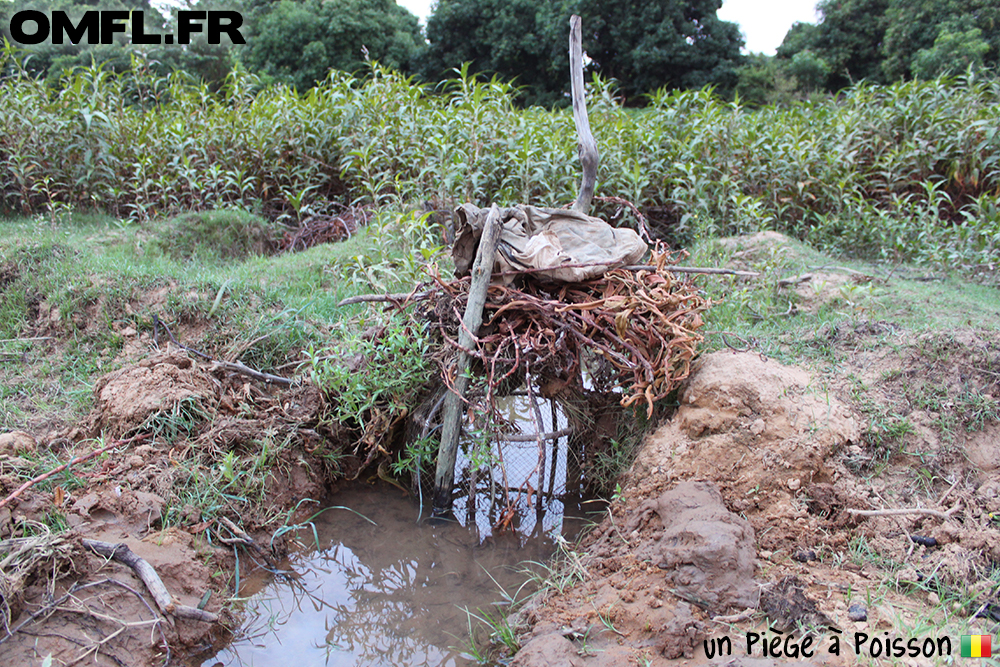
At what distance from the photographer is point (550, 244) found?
2799 mm

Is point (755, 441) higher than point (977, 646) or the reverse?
higher

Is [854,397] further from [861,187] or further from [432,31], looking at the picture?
[432,31]

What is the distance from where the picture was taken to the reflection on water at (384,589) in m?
2.23

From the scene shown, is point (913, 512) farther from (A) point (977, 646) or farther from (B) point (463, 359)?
(B) point (463, 359)

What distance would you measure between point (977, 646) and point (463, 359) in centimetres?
198

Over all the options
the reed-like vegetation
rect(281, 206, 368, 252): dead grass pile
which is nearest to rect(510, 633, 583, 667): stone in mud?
the reed-like vegetation

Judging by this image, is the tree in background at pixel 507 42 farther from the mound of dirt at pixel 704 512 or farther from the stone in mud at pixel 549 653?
the stone in mud at pixel 549 653

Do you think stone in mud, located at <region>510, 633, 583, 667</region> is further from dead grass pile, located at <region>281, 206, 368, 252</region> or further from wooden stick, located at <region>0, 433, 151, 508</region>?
dead grass pile, located at <region>281, 206, 368, 252</region>

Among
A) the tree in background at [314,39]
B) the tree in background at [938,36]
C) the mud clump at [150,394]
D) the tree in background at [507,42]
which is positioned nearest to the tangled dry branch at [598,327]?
the mud clump at [150,394]

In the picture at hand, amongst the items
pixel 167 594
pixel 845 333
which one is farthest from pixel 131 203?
pixel 845 333

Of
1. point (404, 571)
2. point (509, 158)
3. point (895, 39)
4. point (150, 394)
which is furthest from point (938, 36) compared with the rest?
point (150, 394)

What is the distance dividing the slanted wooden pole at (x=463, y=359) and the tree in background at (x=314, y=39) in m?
17.9

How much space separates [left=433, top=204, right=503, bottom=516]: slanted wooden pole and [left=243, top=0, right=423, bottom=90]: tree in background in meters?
17.9

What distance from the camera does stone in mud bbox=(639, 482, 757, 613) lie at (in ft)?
6.63
